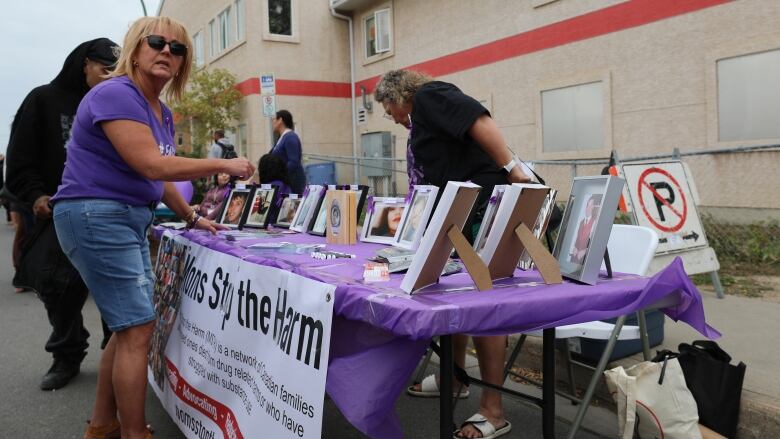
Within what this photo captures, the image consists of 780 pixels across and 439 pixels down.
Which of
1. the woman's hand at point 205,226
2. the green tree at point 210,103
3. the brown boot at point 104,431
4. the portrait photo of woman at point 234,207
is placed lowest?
the brown boot at point 104,431

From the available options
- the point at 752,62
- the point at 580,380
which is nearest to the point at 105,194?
the point at 580,380

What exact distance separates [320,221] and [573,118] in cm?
785

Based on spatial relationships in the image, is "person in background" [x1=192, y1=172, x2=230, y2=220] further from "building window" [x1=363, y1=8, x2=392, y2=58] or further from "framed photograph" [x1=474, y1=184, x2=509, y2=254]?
"building window" [x1=363, y1=8, x2=392, y2=58]

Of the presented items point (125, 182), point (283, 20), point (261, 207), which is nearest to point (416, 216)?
point (125, 182)

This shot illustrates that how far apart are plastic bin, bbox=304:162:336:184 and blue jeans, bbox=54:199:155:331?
11.9 meters

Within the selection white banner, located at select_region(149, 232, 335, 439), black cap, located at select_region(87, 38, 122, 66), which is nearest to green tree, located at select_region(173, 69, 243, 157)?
black cap, located at select_region(87, 38, 122, 66)

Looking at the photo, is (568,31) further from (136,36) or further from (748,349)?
(136,36)

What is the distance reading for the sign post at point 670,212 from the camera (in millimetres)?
4871

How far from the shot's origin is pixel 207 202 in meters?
4.56

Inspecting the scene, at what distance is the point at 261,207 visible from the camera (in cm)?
393

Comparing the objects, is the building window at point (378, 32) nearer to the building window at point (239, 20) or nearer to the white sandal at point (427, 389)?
the building window at point (239, 20)

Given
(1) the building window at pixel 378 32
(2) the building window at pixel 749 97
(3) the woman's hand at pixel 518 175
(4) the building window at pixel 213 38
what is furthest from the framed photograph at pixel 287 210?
(4) the building window at pixel 213 38

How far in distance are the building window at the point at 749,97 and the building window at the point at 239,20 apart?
40.7ft

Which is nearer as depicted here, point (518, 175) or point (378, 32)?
point (518, 175)
